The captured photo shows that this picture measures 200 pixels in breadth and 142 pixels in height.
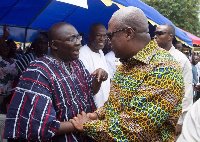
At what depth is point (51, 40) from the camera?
2254mm

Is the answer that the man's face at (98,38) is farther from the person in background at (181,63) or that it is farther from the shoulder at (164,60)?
the shoulder at (164,60)

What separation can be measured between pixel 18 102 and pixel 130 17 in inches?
41.9

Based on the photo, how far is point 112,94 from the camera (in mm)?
1778

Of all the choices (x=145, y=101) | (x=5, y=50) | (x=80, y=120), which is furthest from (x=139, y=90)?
(x=5, y=50)

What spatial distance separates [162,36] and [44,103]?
3.02 m

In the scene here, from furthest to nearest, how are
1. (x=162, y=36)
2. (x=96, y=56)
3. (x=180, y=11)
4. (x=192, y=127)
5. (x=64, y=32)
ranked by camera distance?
(x=180, y=11), (x=162, y=36), (x=96, y=56), (x=64, y=32), (x=192, y=127)

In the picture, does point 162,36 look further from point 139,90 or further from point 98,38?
point 139,90

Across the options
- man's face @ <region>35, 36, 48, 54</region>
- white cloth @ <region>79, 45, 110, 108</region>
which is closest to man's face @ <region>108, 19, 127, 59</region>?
white cloth @ <region>79, 45, 110, 108</region>

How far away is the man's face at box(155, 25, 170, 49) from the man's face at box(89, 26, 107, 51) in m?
1.04

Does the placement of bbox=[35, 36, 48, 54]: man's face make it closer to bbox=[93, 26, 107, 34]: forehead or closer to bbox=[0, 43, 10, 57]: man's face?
bbox=[0, 43, 10, 57]: man's face

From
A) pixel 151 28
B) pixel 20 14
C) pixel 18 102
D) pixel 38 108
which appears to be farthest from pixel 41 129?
pixel 151 28

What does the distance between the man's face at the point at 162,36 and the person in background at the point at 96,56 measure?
3.44 ft

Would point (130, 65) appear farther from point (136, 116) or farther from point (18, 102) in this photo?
point (18, 102)

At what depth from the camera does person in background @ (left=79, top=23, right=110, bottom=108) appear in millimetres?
3459
